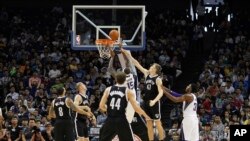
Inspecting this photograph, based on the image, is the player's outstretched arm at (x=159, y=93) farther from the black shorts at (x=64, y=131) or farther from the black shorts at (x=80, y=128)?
the black shorts at (x=64, y=131)

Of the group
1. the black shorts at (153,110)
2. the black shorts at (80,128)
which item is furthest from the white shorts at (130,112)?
the black shorts at (80,128)

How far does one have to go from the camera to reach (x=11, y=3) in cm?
2986

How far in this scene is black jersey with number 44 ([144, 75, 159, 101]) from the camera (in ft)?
50.4

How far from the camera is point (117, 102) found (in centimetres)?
1273

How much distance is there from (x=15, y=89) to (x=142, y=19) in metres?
6.91

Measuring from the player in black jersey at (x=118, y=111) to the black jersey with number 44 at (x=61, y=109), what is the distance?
2.11m

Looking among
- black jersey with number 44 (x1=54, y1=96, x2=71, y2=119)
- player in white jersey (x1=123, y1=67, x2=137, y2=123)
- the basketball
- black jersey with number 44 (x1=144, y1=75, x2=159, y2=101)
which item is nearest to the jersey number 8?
black jersey with number 44 (x1=54, y1=96, x2=71, y2=119)

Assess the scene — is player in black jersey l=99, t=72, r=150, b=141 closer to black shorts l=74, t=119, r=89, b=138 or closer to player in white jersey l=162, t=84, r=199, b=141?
player in white jersey l=162, t=84, r=199, b=141

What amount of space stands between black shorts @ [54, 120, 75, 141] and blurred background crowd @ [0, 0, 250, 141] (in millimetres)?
3031

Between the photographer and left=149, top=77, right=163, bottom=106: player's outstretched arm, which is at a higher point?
left=149, top=77, right=163, bottom=106: player's outstretched arm

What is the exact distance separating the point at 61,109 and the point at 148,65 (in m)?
9.29

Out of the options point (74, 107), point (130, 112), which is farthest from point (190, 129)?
point (74, 107)

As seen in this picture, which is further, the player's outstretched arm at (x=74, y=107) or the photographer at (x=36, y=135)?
the photographer at (x=36, y=135)

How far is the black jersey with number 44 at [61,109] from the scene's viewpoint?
48.4 feet
